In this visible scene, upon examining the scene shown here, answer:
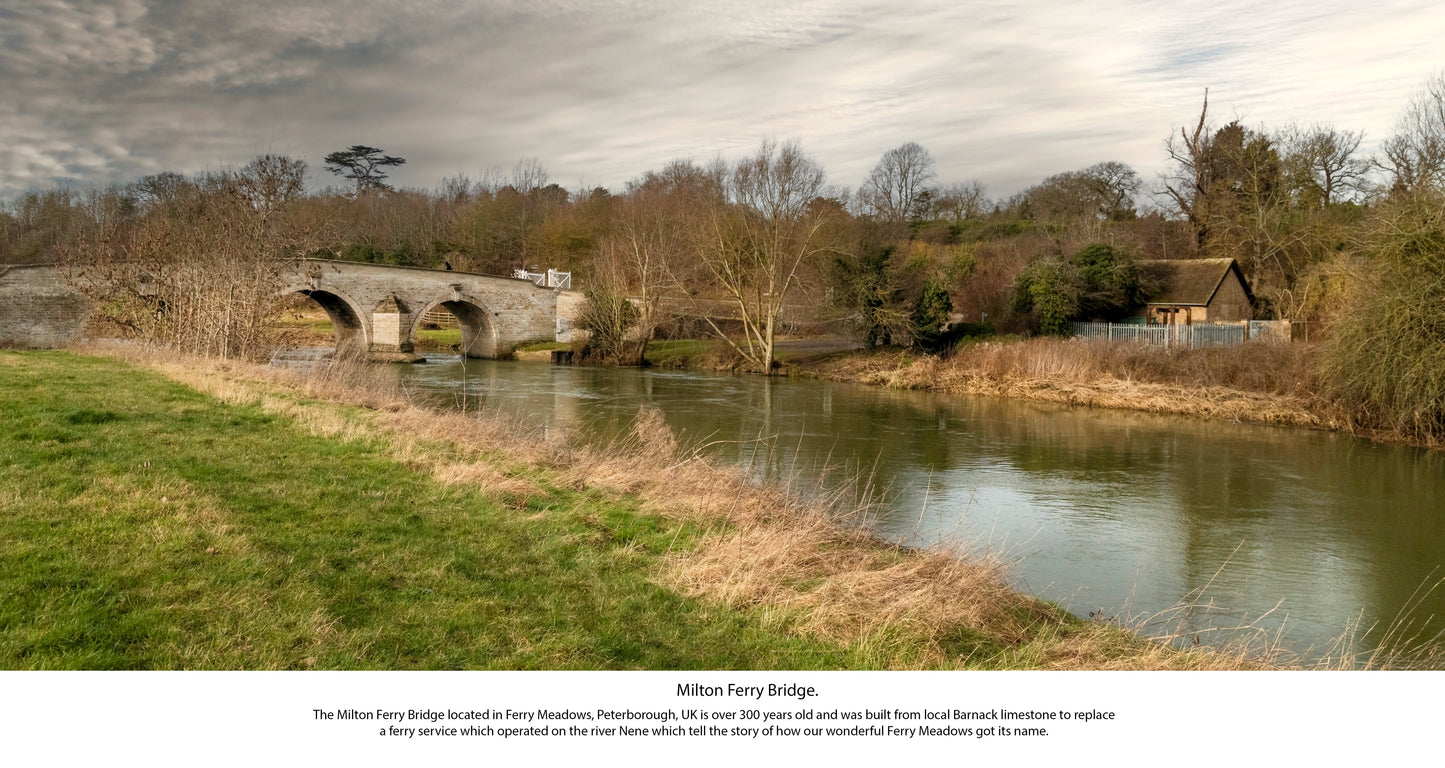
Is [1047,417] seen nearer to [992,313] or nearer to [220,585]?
[992,313]

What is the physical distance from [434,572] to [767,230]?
25909 mm

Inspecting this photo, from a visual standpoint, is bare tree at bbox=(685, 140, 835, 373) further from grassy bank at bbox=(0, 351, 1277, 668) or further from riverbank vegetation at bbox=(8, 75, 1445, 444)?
grassy bank at bbox=(0, 351, 1277, 668)

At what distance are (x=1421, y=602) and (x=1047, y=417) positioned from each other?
12971 mm

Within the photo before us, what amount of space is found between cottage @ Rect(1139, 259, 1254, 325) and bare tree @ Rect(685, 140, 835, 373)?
1155 centimetres

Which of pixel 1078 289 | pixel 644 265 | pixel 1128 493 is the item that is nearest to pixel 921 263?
pixel 1078 289

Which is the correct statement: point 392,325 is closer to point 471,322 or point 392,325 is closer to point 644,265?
point 471,322

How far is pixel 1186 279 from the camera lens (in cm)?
2995

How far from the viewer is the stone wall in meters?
29.1

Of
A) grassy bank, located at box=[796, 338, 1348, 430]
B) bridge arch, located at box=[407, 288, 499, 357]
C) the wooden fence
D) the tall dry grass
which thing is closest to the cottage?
the wooden fence

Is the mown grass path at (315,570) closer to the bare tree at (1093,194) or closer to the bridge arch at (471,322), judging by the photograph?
A: the bridge arch at (471,322)

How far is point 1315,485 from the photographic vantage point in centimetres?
1277

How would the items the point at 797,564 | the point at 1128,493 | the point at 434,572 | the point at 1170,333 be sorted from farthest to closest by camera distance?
the point at 1170,333 < the point at 1128,493 < the point at 797,564 < the point at 434,572
